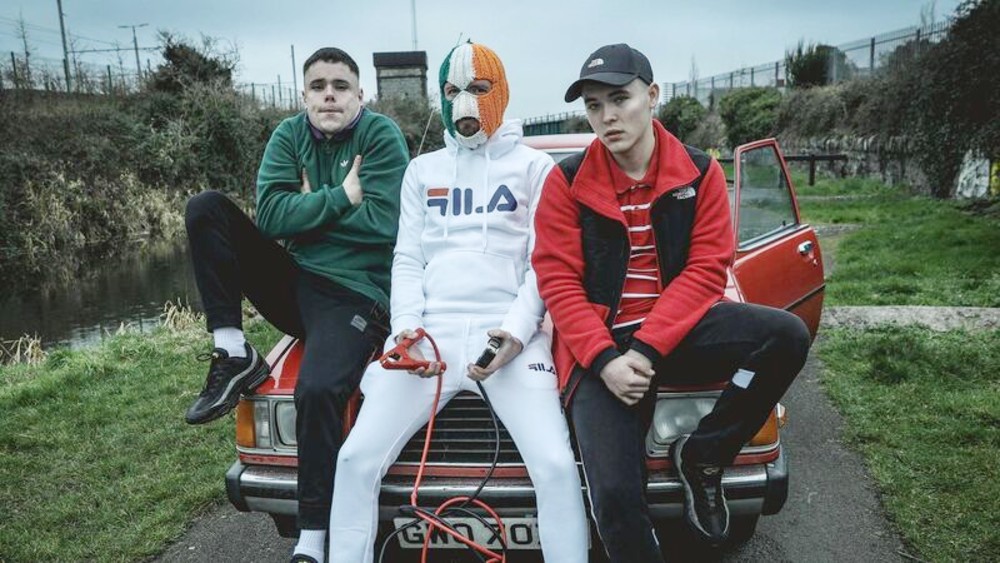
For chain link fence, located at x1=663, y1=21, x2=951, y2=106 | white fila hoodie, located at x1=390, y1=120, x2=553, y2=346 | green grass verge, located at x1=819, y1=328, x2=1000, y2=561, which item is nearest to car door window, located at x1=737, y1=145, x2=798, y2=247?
green grass verge, located at x1=819, y1=328, x2=1000, y2=561

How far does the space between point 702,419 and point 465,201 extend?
4.60 feet

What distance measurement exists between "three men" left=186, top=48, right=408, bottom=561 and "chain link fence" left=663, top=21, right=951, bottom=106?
1235 centimetres

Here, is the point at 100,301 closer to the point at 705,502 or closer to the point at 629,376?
the point at 629,376

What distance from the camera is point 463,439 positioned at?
2.98 metres

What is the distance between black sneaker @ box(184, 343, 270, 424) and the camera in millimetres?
3035

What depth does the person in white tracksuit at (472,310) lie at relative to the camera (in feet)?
9.04

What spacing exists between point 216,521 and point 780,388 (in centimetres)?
288

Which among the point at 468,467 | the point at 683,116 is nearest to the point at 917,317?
the point at 468,467

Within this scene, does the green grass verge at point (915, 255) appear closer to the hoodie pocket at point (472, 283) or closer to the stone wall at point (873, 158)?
the stone wall at point (873, 158)

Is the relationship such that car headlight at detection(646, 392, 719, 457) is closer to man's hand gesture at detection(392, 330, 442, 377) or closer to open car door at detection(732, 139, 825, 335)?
man's hand gesture at detection(392, 330, 442, 377)

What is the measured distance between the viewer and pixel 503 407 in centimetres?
289

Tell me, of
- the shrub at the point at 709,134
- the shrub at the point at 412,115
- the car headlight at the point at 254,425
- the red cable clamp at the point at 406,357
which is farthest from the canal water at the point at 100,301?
the shrub at the point at 709,134

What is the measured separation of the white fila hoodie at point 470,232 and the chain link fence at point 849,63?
39.8 feet

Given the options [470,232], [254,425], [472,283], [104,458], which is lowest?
[104,458]
